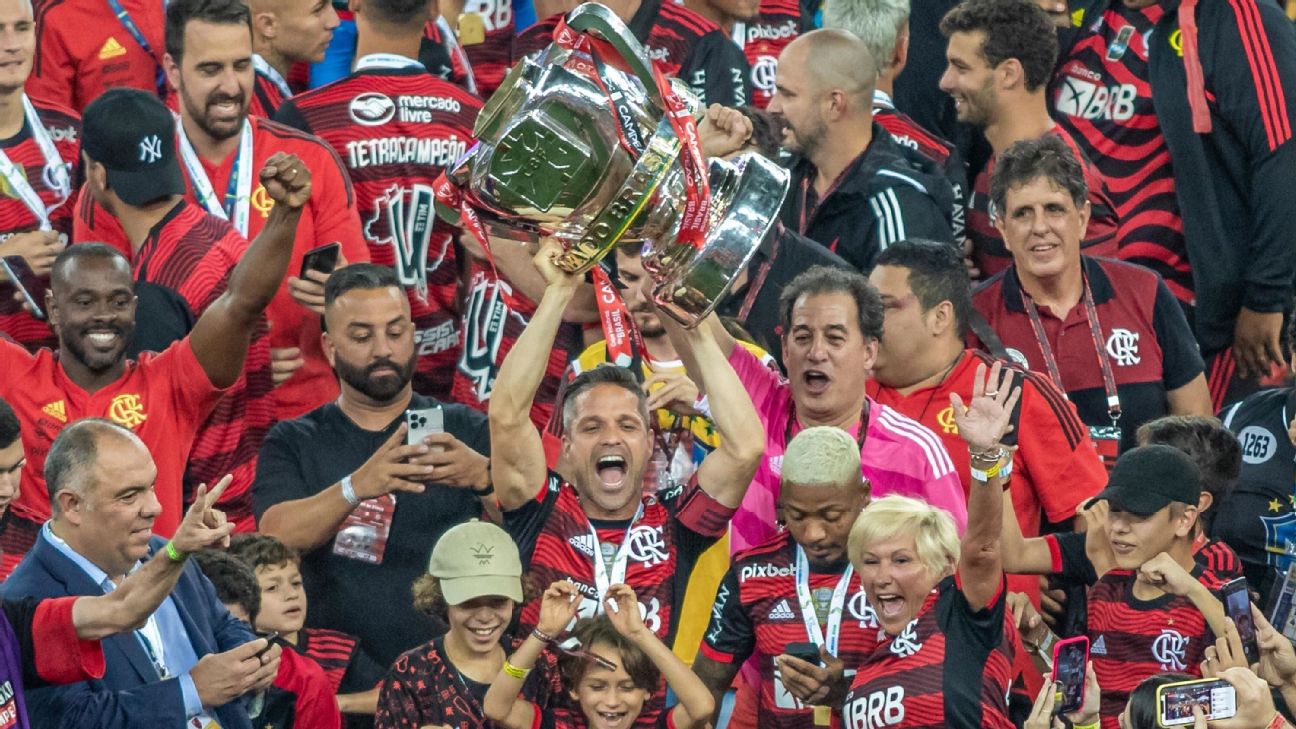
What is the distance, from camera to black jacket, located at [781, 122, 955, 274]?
9.05 meters

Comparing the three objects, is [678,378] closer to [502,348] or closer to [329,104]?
[502,348]

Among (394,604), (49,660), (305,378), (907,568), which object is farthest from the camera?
(305,378)

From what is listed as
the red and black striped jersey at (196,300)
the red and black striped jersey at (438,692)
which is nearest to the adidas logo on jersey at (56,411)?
the red and black striped jersey at (196,300)

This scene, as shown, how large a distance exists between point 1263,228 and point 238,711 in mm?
4585

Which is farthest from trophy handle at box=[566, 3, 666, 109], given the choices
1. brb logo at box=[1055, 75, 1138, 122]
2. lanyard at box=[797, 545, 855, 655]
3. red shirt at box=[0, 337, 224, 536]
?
brb logo at box=[1055, 75, 1138, 122]

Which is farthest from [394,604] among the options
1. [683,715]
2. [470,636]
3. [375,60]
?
[375,60]

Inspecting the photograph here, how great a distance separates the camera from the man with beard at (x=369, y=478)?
7695mm

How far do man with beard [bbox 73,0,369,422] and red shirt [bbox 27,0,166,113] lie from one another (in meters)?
1.04

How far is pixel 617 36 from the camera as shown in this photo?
586 cm

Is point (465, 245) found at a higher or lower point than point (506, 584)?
higher

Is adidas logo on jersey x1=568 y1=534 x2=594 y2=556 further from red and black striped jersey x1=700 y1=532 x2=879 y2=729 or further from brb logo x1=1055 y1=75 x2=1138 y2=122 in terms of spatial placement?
brb logo x1=1055 y1=75 x2=1138 y2=122

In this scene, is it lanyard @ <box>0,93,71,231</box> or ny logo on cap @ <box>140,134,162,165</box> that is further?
lanyard @ <box>0,93,71,231</box>

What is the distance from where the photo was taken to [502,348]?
8.98 m

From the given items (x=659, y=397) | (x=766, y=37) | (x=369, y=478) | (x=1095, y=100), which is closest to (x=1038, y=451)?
(x=659, y=397)
